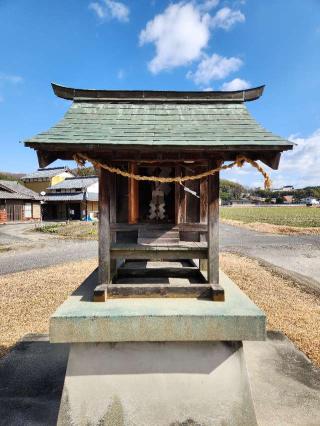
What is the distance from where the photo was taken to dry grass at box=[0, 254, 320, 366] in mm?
6422

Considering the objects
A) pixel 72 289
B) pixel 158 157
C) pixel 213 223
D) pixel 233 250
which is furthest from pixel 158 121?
pixel 233 250

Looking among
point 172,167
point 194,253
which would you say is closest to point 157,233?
point 194,253

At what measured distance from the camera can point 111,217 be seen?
14.7 feet

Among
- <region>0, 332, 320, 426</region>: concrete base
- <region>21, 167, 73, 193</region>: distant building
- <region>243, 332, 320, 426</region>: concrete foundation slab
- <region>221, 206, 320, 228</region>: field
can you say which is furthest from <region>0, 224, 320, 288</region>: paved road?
<region>21, 167, 73, 193</region>: distant building

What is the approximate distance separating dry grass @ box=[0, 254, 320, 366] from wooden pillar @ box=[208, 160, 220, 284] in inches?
118

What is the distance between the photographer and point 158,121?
14.4 feet

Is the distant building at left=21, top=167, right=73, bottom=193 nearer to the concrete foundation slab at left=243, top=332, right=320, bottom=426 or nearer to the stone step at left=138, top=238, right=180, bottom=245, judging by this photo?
the stone step at left=138, top=238, right=180, bottom=245

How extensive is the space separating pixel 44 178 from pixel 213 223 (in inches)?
1956

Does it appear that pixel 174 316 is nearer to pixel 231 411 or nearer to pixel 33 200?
pixel 231 411

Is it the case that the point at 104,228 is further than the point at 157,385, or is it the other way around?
the point at 104,228

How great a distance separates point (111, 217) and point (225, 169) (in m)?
1.94

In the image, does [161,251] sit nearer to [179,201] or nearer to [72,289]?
[179,201]

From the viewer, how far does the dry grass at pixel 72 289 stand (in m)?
6.42

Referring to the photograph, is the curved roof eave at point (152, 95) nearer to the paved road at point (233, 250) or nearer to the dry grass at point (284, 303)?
the dry grass at point (284, 303)
